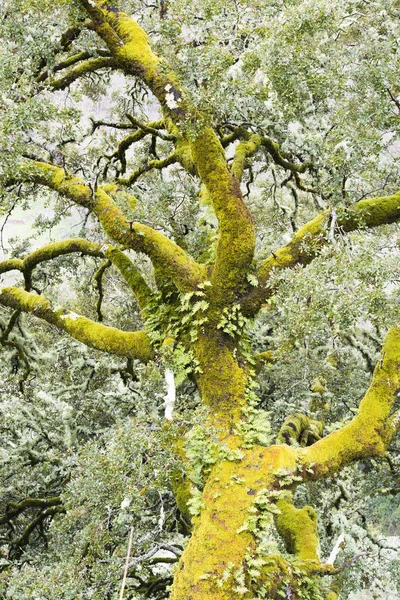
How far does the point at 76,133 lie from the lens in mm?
9016

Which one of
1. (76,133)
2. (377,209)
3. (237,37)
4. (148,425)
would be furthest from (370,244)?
(76,133)

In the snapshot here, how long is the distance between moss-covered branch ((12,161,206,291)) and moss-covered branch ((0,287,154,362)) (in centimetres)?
108

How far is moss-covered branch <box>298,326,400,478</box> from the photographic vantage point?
5672 millimetres

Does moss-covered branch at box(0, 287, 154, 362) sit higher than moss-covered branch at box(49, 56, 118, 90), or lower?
lower

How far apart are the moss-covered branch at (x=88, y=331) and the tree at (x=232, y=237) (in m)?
0.02

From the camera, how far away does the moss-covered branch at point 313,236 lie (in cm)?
653

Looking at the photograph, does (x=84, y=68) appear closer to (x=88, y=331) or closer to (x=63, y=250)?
(x=63, y=250)

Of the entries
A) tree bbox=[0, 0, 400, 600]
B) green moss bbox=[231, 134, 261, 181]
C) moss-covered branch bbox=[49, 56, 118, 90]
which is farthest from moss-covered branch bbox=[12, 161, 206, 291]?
moss-covered branch bbox=[49, 56, 118, 90]

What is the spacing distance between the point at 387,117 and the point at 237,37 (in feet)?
11.3

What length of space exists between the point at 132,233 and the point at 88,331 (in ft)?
5.40

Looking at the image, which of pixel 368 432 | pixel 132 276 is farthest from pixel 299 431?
pixel 132 276

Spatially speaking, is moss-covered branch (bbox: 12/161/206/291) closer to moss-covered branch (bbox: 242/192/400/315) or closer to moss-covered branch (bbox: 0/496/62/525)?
moss-covered branch (bbox: 242/192/400/315)

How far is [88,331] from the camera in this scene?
763 centimetres

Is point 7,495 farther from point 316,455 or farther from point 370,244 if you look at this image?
point 370,244
